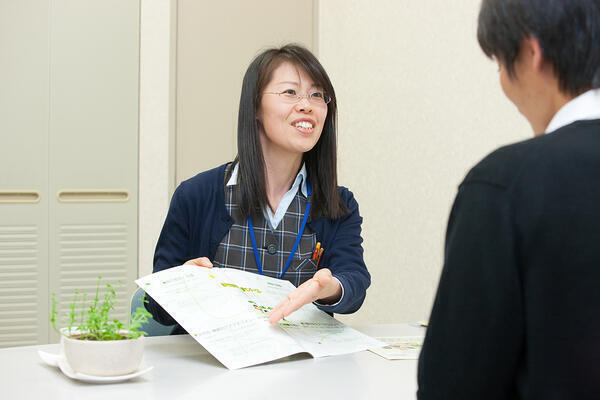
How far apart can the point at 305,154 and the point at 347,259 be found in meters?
0.38

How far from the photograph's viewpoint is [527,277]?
0.65 metres

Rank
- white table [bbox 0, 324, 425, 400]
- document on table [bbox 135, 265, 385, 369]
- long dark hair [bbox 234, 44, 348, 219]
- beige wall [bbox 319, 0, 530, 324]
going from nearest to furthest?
white table [bbox 0, 324, 425, 400] → document on table [bbox 135, 265, 385, 369] → long dark hair [bbox 234, 44, 348, 219] → beige wall [bbox 319, 0, 530, 324]

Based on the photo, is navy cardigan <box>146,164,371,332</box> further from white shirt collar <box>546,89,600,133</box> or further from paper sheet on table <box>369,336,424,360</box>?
white shirt collar <box>546,89,600,133</box>

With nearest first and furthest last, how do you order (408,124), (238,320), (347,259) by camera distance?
(238,320), (347,259), (408,124)

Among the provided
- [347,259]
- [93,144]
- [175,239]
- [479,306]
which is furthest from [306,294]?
[93,144]

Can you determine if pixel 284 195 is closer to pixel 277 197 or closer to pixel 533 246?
pixel 277 197

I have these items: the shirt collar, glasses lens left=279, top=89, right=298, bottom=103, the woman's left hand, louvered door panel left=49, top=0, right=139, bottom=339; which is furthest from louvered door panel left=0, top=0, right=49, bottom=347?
the woman's left hand

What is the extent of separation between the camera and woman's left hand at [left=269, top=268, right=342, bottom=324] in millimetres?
1359

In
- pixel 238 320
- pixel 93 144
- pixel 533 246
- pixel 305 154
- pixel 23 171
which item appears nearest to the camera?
pixel 533 246

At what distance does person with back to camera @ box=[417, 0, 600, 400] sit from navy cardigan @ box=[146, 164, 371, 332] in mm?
1027

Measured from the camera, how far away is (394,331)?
1.66m

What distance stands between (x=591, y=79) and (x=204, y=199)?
1.26 metres

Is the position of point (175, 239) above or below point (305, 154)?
below

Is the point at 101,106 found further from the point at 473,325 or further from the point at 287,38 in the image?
the point at 473,325
